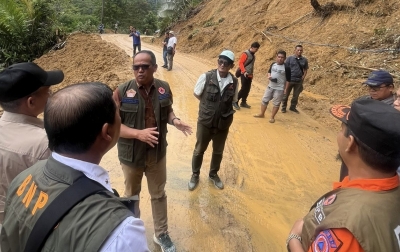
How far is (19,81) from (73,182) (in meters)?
1.04

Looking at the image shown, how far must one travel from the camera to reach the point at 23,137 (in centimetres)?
168

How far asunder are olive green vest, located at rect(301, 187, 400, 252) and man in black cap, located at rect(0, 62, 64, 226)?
1564mm

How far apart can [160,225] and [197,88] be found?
190 centimetres

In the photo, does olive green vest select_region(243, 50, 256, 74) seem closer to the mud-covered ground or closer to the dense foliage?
the mud-covered ground

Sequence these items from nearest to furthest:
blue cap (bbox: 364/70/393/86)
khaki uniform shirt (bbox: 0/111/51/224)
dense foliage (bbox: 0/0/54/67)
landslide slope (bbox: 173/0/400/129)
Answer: khaki uniform shirt (bbox: 0/111/51/224)
blue cap (bbox: 364/70/393/86)
landslide slope (bbox: 173/0/400/129)
dense foliage (bbox: 0/0/54/67)

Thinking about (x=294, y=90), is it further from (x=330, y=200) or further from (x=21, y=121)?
(x=21, y=121)

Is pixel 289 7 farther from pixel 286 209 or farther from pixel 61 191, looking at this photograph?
pixel 61 191

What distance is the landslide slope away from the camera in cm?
883

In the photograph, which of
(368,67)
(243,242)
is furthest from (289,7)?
(243,242)

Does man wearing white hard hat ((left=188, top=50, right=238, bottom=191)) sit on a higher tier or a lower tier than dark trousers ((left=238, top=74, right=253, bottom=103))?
higher

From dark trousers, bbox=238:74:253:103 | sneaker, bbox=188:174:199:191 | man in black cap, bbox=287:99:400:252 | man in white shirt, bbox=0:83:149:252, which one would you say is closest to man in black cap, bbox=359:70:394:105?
man in black cap, bbox=287:99:400:252

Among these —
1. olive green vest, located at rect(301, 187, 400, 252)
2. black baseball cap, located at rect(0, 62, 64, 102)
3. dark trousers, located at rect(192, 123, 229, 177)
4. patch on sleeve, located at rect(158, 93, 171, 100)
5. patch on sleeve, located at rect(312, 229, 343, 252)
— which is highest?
black baseball cap, located at rect(0, 62, 64, 102)

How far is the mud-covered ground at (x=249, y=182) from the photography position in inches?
134

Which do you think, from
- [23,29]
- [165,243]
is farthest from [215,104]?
[23,29]
